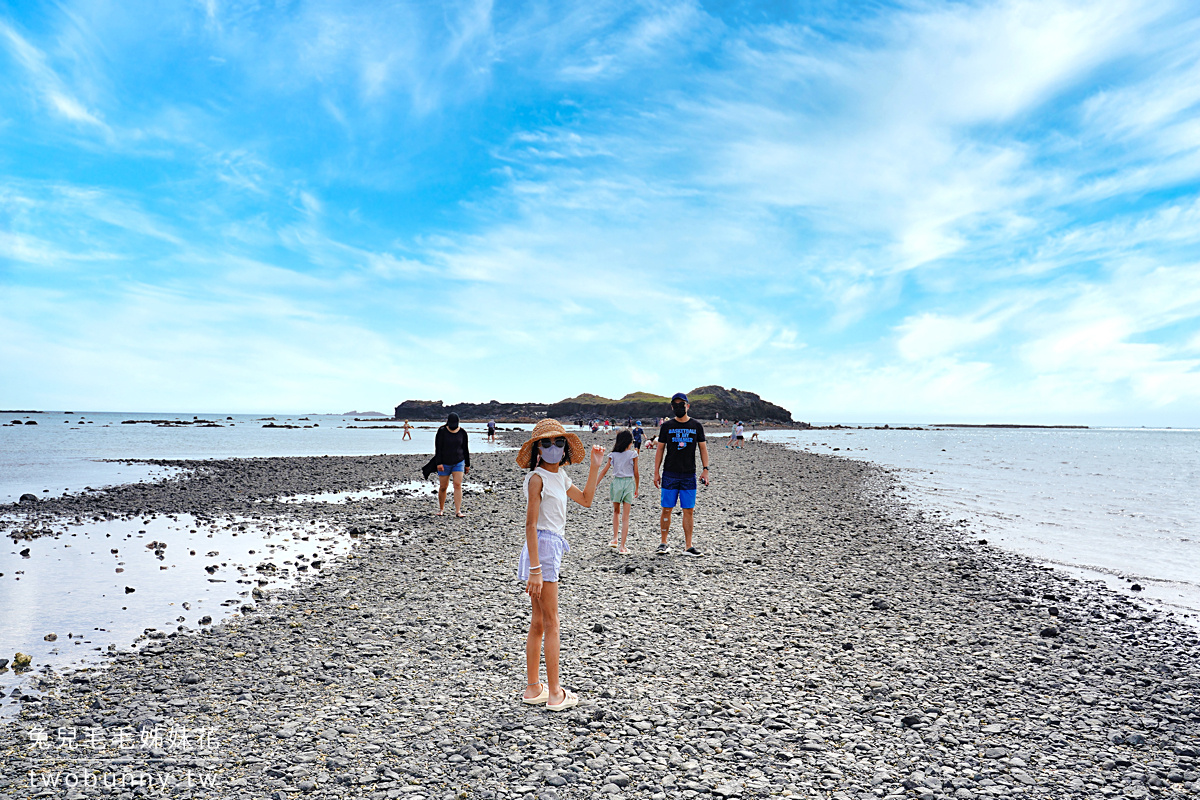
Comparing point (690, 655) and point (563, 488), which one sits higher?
point (563, 488)

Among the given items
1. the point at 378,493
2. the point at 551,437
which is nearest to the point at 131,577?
the point at 551,437

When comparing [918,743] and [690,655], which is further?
[690,655]

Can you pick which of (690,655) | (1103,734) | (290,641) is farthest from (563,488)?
(1103,734)

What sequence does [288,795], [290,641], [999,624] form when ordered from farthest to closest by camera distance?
[999,624], [290,641], [288,795]

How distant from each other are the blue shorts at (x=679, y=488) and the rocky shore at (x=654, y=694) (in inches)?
51.5

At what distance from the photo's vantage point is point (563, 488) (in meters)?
6.17

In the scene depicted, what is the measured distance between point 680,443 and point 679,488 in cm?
103

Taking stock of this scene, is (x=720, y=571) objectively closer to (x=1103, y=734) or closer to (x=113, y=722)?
(x=1103, y=734)

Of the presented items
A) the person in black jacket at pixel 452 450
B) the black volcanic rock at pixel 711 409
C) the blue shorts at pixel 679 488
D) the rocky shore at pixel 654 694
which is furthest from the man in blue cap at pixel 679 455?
the black volcanic rock at pixel 711 409

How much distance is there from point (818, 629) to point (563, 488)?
4.96 metres

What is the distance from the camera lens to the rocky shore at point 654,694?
4.99 m

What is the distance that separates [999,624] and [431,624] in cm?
867

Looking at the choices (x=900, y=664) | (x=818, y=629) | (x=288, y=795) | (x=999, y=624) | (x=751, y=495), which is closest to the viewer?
(x=288, y=795)

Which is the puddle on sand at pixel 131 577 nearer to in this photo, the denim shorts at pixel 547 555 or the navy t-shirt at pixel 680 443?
the denim shorts at pixel 547 555
